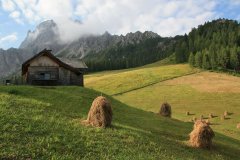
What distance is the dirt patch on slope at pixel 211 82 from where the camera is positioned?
4250 inches

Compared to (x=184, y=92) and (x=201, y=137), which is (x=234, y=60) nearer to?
(x=184, y=92)

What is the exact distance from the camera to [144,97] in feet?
322

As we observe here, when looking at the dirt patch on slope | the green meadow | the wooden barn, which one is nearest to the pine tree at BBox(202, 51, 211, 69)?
the dirt patch on slope

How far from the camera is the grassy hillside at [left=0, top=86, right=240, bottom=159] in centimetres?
2203

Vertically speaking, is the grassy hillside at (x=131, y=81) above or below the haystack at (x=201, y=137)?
above

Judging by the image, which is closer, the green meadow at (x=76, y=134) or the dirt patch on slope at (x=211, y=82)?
the green meadow at (x=76, y=134)

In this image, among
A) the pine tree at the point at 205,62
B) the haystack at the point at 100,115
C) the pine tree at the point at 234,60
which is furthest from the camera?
the pine tree at the point at 205,62

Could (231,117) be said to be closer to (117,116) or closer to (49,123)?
(117,116)

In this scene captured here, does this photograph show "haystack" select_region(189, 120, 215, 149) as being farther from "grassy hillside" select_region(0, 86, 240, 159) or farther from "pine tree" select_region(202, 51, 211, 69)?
"pine tree" select_region(202, 51, 211, 69)

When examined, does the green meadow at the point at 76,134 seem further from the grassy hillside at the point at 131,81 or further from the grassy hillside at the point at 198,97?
the grassy hillside at the point at 131,81

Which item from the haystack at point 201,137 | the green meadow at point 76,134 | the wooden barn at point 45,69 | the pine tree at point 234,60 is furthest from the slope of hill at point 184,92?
the wooden barn at point 45,69

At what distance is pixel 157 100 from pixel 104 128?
64.8m

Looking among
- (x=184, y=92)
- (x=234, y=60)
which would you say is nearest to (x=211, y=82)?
(x=184, y=92)

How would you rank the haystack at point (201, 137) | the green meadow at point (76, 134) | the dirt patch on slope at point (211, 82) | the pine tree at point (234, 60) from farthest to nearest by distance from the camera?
the pine tree at point (234, 60), the dirt patch on slope at point (211, 82), the haystack at point (201, 137), the green meadow at point (76, 134)
